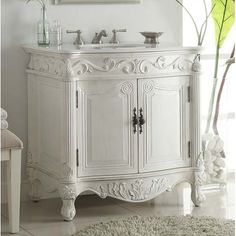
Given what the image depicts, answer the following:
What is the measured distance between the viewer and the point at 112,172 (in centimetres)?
416

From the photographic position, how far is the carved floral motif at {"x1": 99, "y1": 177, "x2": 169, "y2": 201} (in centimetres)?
416

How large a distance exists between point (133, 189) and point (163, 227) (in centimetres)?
39

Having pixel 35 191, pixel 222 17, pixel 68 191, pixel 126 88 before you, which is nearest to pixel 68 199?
pixel 68 191

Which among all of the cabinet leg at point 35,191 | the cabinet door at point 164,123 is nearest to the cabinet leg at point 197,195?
the cabinet door at point 164,123

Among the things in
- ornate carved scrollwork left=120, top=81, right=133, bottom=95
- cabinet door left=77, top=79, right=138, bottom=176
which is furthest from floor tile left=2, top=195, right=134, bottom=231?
ornate carved scrollwork left=120, top=81, right=133, bottom=95

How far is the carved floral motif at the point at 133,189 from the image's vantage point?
4.16 meters

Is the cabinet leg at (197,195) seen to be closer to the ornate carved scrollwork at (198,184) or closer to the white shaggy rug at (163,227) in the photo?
the ornate carved scrollwork at (198,184)

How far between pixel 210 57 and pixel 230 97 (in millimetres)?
440

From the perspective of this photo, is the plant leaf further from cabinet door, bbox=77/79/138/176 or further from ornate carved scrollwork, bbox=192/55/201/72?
cabinet door, bbox=77/79/138/176

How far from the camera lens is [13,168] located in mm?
3865

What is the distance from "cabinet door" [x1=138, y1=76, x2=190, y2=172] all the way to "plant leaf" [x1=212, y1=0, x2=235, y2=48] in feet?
2.13

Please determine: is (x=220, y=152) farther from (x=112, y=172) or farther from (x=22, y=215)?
(x=22, y=215)

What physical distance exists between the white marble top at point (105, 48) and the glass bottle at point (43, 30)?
5cm

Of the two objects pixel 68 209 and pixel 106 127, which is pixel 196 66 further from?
pixel 68 209
